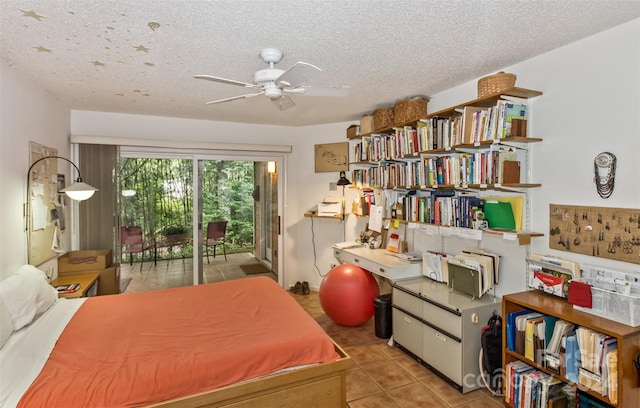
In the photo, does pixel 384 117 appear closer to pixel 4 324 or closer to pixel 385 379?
pixel 385 379

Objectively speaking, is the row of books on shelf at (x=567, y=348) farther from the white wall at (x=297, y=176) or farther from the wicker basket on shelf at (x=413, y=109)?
the white wall at (x=297, y=176)

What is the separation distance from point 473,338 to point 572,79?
195 centimetres

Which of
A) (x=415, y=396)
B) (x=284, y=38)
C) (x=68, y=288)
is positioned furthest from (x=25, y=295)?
(x=415, y=396)

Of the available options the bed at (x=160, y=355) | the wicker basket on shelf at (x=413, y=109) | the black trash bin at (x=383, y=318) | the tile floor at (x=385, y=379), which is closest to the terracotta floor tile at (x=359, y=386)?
the tile floor at (x=385, y=379)

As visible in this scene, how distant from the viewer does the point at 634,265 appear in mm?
1933

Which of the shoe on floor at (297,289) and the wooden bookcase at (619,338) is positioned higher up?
the wooden bookcase at (619,338)

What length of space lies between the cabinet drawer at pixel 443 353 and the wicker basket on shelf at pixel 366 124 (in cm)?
A: 227

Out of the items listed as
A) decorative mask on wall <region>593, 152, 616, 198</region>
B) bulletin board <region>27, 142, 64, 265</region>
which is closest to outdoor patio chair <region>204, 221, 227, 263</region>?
bulletin board <region>27, 142, 64, 265</region>

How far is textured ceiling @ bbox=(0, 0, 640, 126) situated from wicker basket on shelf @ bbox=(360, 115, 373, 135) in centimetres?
77

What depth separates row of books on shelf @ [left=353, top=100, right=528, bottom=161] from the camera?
246 centimetres

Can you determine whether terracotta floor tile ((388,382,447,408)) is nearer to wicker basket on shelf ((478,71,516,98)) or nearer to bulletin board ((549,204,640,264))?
bulletin board ((549,204,640,264))

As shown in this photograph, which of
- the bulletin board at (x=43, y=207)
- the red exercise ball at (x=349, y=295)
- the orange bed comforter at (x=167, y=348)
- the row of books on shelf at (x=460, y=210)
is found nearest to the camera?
the orange bed comforter at (x=167, y=348)

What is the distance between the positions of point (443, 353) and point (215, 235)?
3282 mm

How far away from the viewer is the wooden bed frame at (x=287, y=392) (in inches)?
70.4
